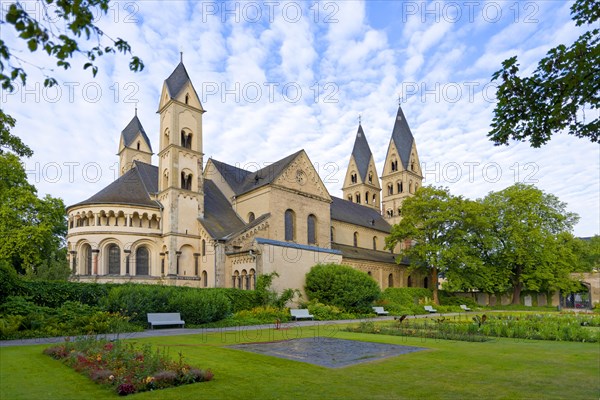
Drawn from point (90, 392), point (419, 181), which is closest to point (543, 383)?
point (90, 392)

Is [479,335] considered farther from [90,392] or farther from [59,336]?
[59,336]

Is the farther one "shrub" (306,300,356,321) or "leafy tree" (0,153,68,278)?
"leafy tree" (0,153,68,278)

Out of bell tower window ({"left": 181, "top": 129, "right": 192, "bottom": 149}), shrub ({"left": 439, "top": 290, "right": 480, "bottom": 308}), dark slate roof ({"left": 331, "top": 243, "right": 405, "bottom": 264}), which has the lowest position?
shrub ({"left": 439, "top": 290, "right": 480, "bottom": 308})

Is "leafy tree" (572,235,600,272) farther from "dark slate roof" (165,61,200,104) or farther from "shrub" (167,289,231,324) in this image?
"dark slate roof" (165,61,200,104)

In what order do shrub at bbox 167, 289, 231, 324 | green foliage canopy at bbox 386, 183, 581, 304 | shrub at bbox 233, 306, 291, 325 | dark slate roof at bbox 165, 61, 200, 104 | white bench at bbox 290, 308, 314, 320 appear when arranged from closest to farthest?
shrub at bbox 167, 289, 231, 324 < shrub at bbox 233, 306, 291, 325 < white bench at bbox 290, 308, 314, 320 < dark slate roof at bbox 165, 61, 200, 104 < green foliage canopy at bbox 386, 183, 581, 304

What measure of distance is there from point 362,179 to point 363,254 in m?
23.0

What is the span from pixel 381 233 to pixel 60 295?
4434 centimetres

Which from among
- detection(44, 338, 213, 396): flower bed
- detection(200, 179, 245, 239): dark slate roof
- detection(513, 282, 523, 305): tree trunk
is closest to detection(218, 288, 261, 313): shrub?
detection(200, 179, 245, 239): dark slate roof

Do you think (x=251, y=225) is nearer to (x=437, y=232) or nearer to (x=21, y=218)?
(x=21, y=218)

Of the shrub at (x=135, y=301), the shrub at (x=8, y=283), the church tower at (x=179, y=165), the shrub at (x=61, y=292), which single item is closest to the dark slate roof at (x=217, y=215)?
the church tower at (x=179, y=165)

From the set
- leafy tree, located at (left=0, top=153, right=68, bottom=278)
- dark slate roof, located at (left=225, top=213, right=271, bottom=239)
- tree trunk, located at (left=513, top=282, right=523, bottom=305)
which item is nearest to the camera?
leafy tree, located at (left=0, top=153, right=68, bottom=278)

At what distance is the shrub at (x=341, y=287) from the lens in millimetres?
30578

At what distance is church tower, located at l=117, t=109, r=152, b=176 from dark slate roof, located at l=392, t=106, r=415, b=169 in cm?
3756

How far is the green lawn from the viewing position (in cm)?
778
